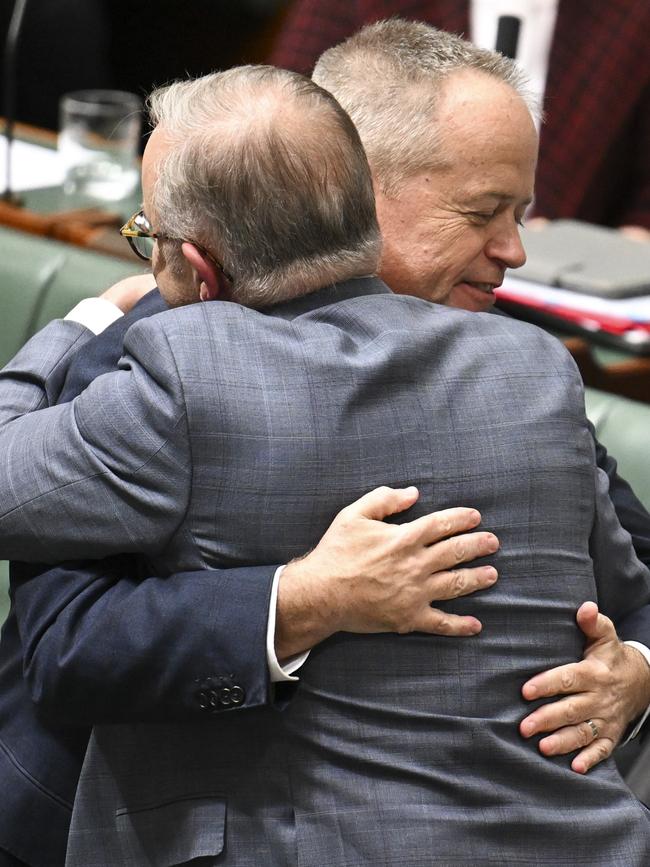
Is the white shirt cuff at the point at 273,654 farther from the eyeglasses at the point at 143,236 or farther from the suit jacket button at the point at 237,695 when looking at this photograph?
the eyeglasses at the point at 143,236

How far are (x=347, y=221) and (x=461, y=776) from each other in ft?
1.54

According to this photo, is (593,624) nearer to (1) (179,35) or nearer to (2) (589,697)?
(2) (589,697)

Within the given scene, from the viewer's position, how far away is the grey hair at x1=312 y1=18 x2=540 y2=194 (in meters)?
1.37

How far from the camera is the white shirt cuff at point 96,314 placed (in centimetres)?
137

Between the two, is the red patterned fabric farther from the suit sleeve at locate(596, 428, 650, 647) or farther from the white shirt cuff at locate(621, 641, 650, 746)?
the white shirt cuff at locate(621, 641, 650, 746)

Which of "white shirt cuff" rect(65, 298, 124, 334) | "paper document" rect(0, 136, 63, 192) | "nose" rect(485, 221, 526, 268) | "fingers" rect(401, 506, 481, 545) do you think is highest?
"nose" rect(485, 221, 526, 268)

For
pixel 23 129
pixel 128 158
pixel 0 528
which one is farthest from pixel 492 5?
pixel 0 528

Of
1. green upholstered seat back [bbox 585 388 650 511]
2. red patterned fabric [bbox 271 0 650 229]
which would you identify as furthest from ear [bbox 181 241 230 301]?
red patterned fabric [bbox 271 0 650 229]

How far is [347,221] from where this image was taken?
1.09m

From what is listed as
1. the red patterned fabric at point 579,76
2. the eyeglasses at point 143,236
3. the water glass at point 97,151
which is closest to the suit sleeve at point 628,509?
the eyeglasses at point 143,236

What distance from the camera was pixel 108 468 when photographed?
1.04 meters

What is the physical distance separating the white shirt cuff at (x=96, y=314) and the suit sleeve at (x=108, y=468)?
0.92 ft

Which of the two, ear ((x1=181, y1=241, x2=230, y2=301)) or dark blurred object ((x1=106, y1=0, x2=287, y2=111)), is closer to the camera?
ear ((x1=181, y1=241, x2=230, y2=301))

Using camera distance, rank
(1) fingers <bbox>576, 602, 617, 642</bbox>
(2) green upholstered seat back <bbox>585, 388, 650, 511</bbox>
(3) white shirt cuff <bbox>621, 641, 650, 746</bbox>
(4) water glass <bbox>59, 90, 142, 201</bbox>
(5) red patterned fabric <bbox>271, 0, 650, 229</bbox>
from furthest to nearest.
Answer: (5) red patterned fabric <bbox>271, 0, 650, 229</bbox>
(4) water glass <bbox>59, 90, 142, 201</bbox>
(2) green upholstered seat back <bbox>585, 388, 650, 511</bbox>
(3) white shirt cuff <bbox>621, 641, 650, 746</bbox>
(1) fingers <bbox>576, 602, 617, 642</bbox>
